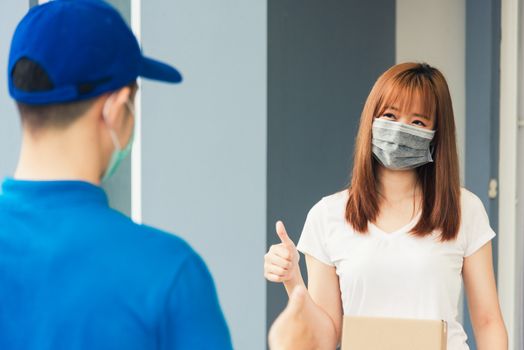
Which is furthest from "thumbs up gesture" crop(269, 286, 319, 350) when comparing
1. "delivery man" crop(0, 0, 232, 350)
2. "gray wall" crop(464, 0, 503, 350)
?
"gray wall" crop(464, 0, 503, 350)

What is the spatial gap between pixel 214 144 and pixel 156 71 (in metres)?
1.93

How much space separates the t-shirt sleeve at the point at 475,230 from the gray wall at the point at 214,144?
1090mm

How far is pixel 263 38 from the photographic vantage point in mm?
2912

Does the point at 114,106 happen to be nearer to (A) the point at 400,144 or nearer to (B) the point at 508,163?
(A) the point at 400,144

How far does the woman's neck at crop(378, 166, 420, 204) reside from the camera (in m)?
2.01

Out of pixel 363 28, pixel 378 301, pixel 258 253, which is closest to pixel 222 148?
pixel 258 253

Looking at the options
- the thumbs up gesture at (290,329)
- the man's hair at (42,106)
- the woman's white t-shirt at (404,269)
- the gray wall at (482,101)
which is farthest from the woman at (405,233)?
the gray wall at (482,101)

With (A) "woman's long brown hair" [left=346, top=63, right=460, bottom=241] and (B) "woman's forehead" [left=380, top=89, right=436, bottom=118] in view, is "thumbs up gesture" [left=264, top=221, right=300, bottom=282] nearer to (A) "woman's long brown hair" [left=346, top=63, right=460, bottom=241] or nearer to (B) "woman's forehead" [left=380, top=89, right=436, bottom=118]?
(A) "woman's long brown hair" [left=346, top=63, right=460, bottom=241]

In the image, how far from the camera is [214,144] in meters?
3.03

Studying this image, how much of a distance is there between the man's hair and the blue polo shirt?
0.08 m

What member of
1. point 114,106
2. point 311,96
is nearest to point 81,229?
point 114,106

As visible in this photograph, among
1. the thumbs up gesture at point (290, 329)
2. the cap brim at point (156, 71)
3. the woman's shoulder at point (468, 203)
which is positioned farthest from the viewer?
the woman's shoulder at point (468, 203)

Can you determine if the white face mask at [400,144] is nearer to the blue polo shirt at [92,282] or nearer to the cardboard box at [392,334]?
the cardboard box at [392,334]

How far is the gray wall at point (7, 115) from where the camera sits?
3.04 meters
